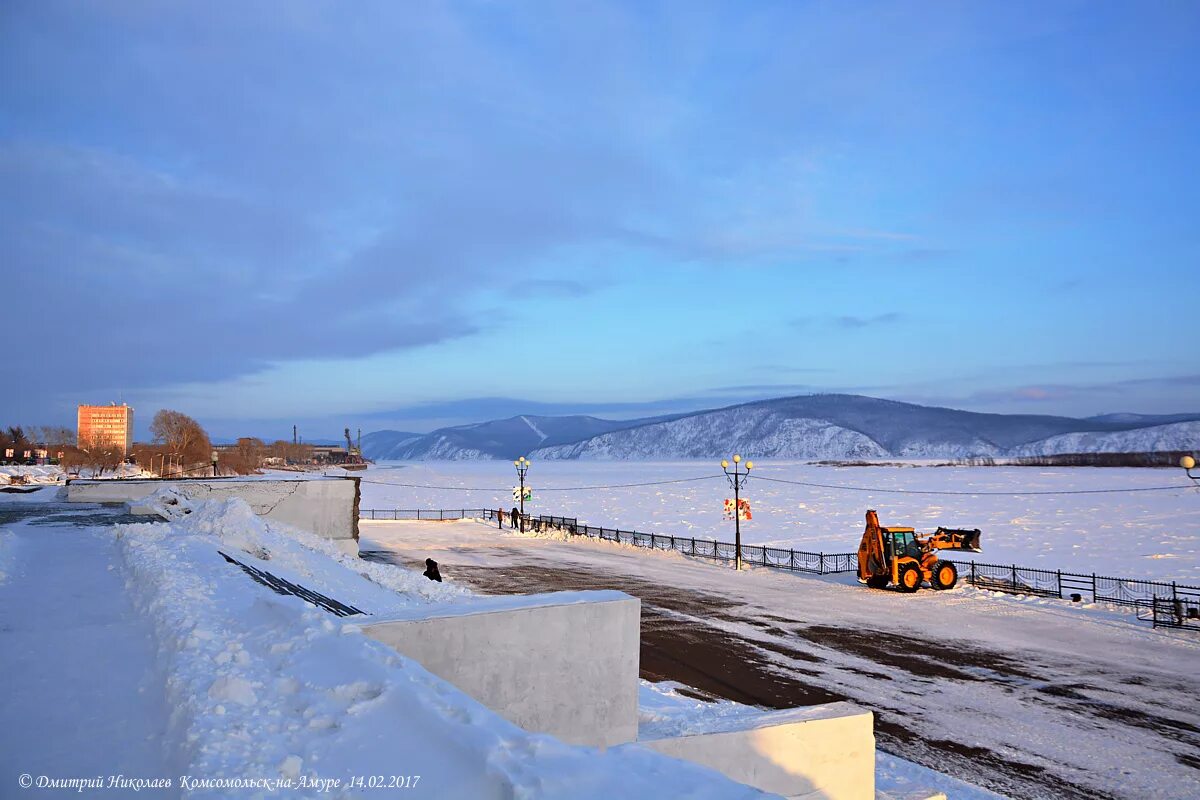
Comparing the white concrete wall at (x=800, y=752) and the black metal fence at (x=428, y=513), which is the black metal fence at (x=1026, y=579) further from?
the white concrete wall at (x=800, y=752)

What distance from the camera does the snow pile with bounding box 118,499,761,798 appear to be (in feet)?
14.2

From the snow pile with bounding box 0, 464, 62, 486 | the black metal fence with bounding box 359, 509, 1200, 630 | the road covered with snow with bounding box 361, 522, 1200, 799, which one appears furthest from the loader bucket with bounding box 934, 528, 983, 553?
the snow pile with bounding box 0, 464, 62, 486

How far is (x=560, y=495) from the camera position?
334ft

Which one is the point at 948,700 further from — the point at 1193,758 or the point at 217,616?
the point at 217,616

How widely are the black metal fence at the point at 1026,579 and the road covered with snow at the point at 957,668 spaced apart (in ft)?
3.40

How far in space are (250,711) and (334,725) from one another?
0.74 metres

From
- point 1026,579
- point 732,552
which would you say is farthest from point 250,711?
point 732,552

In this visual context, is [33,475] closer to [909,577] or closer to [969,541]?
[909,577]

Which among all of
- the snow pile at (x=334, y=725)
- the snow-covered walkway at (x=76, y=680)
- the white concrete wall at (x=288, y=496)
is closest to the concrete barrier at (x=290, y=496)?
the white concrete wall at (x=288, y=496)

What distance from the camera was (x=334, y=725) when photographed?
16.8 ft

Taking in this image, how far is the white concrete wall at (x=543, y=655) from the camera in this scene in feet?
24.3

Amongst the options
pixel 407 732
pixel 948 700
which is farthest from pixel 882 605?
pixel 407 732

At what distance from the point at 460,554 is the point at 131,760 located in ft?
105

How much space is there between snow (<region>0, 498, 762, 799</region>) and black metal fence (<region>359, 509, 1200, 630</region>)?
23.1 meters
